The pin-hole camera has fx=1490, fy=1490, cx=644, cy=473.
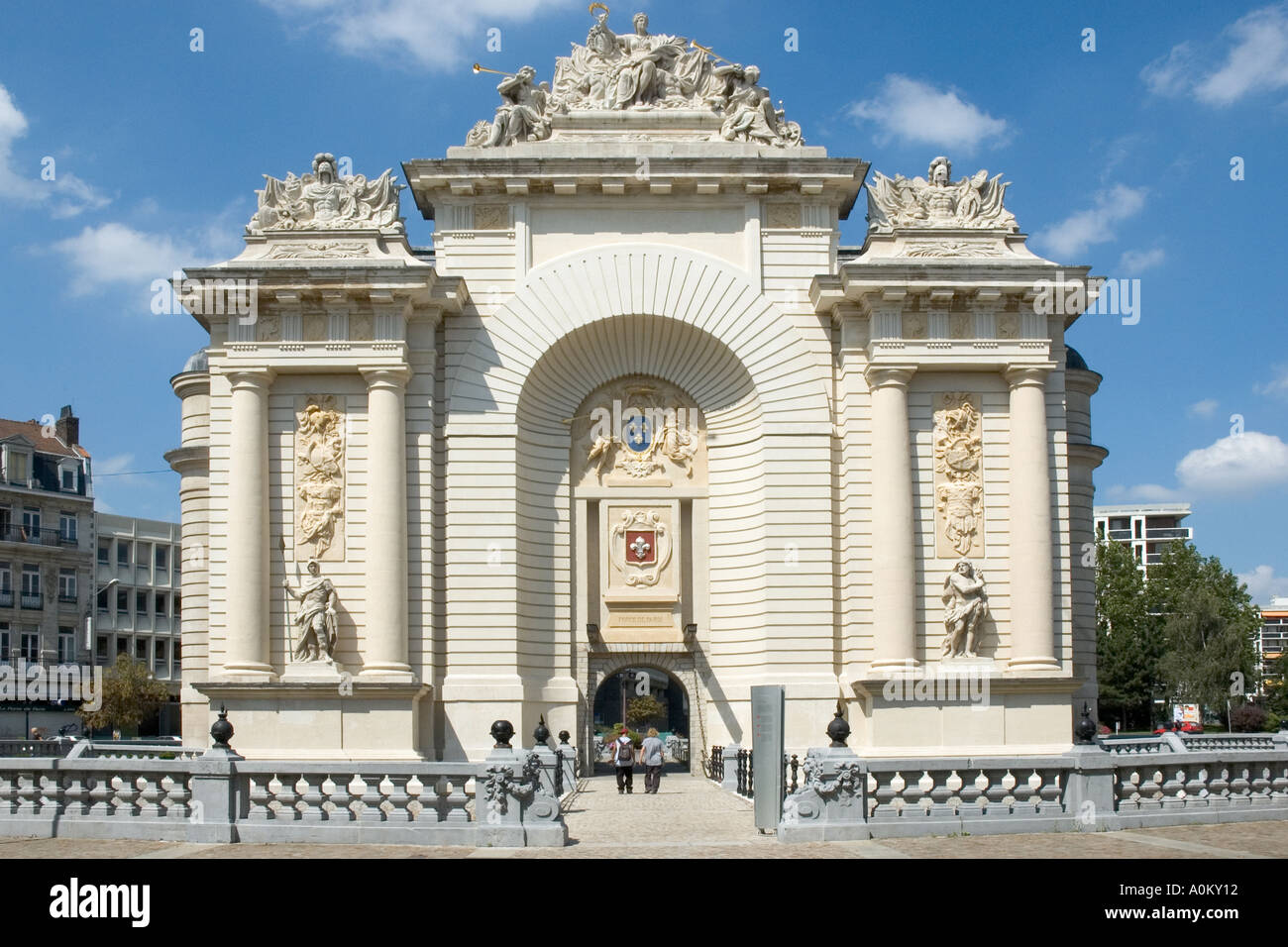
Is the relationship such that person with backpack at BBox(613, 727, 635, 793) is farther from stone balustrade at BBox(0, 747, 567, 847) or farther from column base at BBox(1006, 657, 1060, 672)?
stone balustrade at BBox(0, 747, 567, 847)

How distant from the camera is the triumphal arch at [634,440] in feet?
113

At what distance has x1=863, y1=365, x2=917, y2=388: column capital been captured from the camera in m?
35.2

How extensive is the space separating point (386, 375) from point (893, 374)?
1192 centimetres

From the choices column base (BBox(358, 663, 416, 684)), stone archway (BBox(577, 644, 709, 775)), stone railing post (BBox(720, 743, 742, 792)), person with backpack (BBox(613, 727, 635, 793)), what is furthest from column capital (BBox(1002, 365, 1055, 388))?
column base (BBox(358, 663, 416, 684))

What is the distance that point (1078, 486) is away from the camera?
41188 millimetres

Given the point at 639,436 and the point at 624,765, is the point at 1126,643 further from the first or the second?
the point at 624,765

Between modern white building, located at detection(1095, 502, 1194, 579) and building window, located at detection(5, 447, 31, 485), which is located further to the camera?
modern white building, located at detection(1095, 502, 1194, 579)

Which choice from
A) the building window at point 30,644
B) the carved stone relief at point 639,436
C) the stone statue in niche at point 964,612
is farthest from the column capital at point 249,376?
the building window at point 30,644

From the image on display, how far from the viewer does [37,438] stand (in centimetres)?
7362

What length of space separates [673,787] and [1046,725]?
8729mm

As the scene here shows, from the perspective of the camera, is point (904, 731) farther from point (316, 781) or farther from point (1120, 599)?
point (1120, 599)

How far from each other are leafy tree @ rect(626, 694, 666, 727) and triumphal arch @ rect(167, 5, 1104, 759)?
1769 inches

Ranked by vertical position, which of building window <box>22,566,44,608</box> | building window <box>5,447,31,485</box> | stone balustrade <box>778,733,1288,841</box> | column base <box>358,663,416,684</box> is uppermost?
building window <box>5,447,31,485</box>

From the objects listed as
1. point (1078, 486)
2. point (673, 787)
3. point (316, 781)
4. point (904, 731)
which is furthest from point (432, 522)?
point (1078, 486)
